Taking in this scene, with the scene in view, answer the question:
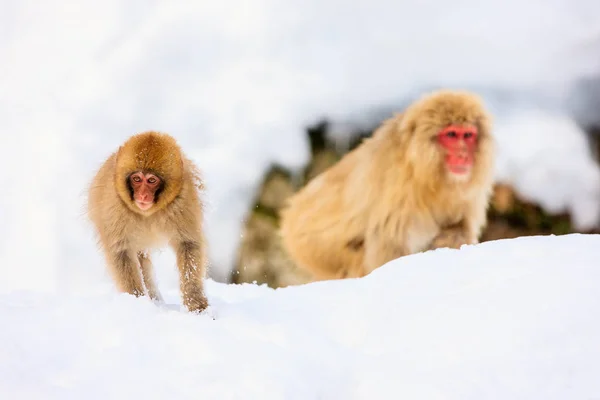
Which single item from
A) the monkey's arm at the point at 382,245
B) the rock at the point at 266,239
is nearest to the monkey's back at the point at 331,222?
the monkey's arm at the point at 382,245

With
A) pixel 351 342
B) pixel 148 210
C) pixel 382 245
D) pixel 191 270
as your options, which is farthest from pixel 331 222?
pixel 351 342

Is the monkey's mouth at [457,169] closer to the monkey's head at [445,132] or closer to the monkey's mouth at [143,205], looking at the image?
the monkey's head at [445,132]

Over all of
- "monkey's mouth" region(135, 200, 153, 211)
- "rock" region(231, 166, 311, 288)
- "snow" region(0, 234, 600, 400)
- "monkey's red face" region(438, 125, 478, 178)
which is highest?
"monkey's mouth" region(135, 200, 153, 211)

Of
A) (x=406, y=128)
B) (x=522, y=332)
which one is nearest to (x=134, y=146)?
(x=522, y=332)

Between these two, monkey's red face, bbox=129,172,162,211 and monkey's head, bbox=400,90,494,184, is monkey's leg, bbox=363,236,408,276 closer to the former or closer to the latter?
monkey's head, bbox=400,90,494,184

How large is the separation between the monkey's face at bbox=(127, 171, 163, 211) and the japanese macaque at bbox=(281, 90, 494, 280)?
2.23 meters

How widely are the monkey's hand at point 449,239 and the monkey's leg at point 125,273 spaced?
2312 millimetres

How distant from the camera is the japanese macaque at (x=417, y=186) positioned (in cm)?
443

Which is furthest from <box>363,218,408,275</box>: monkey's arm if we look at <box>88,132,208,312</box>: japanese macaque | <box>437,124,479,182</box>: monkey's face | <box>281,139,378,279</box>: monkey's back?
<box>88,132,208,312</box>: japanese macaque

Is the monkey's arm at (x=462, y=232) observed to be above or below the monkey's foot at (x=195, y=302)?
below

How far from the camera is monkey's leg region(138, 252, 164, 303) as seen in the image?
9.81ft

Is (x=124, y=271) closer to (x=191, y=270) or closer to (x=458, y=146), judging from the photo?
(x=191, y=270)

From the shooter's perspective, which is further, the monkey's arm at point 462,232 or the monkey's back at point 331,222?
the monkey's back at point 331,222

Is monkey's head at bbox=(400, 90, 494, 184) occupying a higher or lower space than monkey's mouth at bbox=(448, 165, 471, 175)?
higher
